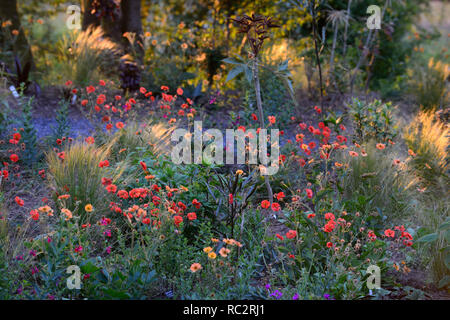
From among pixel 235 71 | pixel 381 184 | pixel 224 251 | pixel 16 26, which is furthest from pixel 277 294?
pixel 16 26

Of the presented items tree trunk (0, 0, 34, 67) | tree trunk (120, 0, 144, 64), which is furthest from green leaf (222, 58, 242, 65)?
tree trunk (0, 0, 34, 67)

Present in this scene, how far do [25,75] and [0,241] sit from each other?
4057 millimetres

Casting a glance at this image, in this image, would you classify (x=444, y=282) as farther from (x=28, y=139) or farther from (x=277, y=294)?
(x=28, y=139)

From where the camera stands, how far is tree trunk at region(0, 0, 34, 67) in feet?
23.7

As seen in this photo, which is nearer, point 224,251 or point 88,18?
point 224,251

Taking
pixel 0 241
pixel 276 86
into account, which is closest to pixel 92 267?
pixel 0 241

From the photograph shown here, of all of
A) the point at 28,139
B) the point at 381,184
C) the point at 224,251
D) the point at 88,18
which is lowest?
the point at 224,251

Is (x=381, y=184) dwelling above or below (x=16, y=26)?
below

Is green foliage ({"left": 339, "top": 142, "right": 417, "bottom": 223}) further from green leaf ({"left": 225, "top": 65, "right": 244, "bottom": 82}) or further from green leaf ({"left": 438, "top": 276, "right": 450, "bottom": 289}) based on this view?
green leaf ({"left": 225, "top": 65, "right": 244, "bottom": 82})

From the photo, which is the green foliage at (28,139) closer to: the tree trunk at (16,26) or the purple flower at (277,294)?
the purple flower at (277,294)

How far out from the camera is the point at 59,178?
3404 millimetres

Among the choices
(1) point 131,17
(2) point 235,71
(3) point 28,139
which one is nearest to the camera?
(2) point 235,71

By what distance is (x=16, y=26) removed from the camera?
7.31 meters
